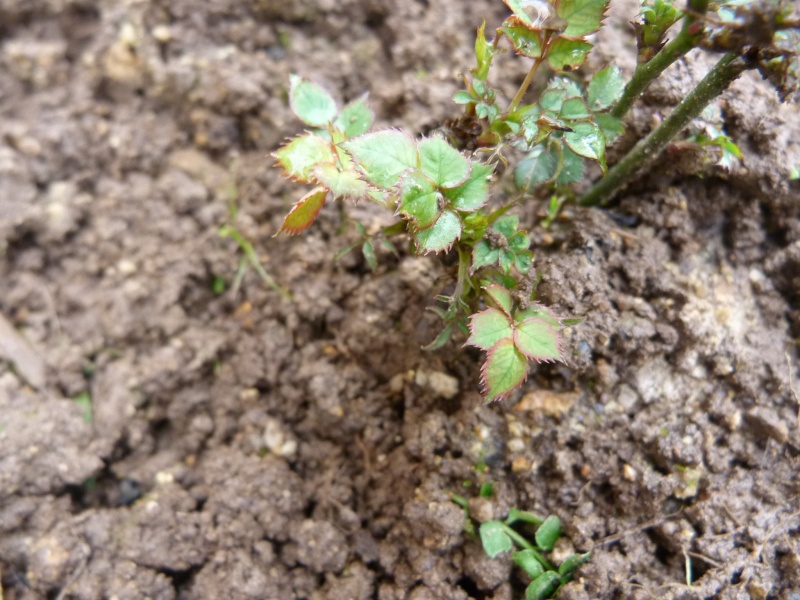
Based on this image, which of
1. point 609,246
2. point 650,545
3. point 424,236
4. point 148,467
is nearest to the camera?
point 424,236

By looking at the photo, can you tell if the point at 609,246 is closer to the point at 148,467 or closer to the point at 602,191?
the point at 602,191

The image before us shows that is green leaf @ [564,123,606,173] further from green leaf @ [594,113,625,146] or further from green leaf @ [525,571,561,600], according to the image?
green leaf @ [525,571,561,600]

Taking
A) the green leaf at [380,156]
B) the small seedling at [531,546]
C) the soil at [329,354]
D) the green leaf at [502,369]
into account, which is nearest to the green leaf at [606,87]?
the soil at [329,354]

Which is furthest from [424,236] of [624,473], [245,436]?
[245,436]

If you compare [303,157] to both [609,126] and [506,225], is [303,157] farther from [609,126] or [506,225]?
[609,126]

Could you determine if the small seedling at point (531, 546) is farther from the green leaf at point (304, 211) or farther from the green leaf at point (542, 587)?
the green leaf at point (304, 211)

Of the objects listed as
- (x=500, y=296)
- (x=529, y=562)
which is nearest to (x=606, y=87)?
(x=500, y=296)
